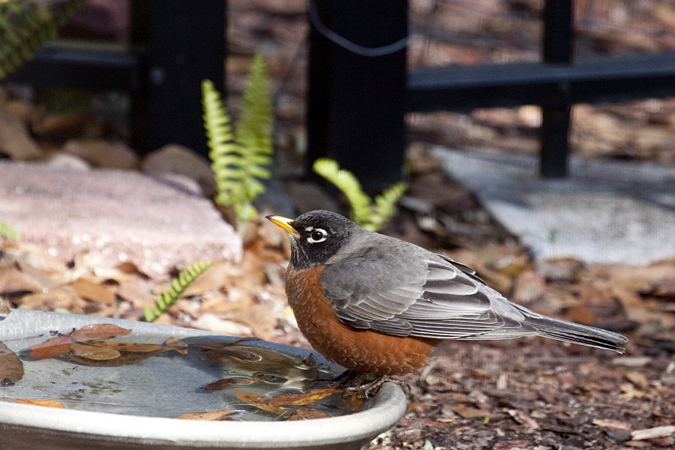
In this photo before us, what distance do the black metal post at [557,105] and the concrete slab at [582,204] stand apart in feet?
0.47

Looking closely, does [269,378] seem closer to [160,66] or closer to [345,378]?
[345,378]

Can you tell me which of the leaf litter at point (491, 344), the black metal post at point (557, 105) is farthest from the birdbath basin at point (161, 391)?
the black metal post at point (557, 105)

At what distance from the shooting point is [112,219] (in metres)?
3.99

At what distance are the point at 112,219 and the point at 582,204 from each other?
3335 millimetres

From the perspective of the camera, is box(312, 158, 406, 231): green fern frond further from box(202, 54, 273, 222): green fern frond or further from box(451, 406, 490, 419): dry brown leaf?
box(451, 406, 490, 419): dry brown leaf

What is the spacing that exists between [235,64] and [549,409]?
18.6ft

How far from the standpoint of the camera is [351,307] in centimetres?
279

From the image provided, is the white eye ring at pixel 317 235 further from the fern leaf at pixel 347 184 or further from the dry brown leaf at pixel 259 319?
the fern leaf at pixel 347 184

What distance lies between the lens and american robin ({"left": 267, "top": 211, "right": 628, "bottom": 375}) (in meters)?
2.75

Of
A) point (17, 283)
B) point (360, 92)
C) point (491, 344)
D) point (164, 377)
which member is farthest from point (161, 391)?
point (360, 92)

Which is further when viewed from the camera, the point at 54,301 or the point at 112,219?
the point at 112,219

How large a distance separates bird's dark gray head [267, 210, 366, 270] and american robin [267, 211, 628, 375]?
0.04 m

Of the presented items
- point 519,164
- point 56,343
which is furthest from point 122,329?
point 519,164

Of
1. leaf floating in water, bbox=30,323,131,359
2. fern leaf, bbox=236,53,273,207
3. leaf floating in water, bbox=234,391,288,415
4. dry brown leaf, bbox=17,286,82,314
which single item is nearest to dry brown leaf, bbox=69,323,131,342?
leaf floating in water, bbox=30,323,131,359
